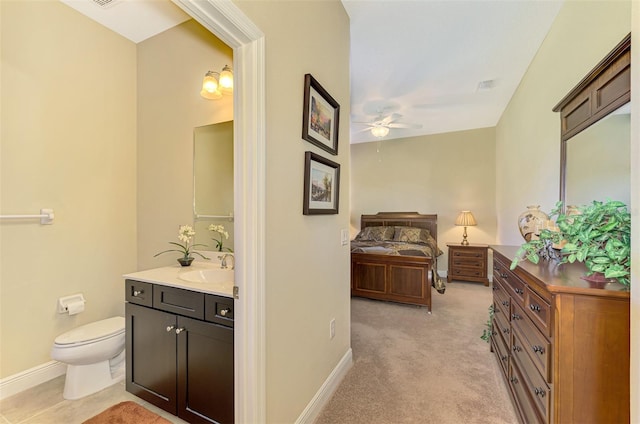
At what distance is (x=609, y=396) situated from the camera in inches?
41.1

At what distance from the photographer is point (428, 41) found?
2535 mm

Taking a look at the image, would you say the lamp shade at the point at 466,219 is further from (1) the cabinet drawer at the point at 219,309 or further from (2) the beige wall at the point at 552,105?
(1) the cabinet drawer at the point at 219,309

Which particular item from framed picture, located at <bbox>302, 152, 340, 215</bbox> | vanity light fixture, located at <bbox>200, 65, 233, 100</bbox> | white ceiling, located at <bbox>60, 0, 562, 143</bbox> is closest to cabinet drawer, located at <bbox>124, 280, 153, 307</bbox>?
framed picture, located at <bbox>302, 152, 340, 215</bbox>

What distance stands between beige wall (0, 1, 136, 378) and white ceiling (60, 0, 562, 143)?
1.10ft

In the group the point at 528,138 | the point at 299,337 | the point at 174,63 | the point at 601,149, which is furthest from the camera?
the point at 528,138

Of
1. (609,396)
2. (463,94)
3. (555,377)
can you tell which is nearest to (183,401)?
(555,377)

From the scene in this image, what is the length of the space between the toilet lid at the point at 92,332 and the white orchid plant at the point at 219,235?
34.4 inches

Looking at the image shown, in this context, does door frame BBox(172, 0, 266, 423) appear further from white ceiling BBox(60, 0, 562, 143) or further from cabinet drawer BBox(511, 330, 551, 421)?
white ceiling BBox(60, 0, 562, 143)

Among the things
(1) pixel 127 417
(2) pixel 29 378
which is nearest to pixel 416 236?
(1) pixel 127 417

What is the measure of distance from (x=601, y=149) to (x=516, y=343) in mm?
1312

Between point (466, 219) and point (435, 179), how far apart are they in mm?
1010

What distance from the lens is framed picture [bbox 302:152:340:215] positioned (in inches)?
61.1

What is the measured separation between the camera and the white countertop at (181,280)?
1.44 m

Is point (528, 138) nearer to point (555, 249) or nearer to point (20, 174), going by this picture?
point (555, 249)
